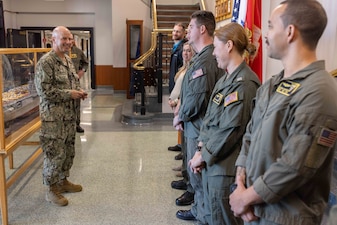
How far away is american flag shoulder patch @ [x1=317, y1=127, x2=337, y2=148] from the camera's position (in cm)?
111

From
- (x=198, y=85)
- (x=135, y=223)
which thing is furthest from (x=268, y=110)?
(x=135, y=223)

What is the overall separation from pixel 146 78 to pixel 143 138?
1815 mm

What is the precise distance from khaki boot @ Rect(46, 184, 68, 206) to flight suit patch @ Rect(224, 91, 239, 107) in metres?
2.02

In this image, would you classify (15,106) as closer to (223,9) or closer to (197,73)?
(197,73)

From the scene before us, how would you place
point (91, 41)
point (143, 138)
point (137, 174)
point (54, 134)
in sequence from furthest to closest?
point (91, 41) → point (143, 138) → point (137, 174) → point (54, 134)

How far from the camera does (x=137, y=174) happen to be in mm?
Result: 3789

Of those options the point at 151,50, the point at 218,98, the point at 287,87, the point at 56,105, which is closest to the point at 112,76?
the point at 151,50

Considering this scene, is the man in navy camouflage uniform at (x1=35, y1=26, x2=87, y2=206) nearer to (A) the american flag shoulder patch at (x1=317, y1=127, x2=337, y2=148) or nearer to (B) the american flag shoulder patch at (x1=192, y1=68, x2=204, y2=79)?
(B) the american flag shoulder patch at (x1=192, y1=68, x2=204, y2=79)

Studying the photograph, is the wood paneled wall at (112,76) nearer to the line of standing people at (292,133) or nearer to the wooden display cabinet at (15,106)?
the wooden display cabinet at (15,106)

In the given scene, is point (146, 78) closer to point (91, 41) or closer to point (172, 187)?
point (172, 187)

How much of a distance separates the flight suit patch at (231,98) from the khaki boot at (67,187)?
2.16 meters

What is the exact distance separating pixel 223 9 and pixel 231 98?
469 cm

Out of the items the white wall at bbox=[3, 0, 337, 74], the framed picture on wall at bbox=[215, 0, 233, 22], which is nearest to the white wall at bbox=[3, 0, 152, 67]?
the white wall at bbox=[3, 0, 337, 74]

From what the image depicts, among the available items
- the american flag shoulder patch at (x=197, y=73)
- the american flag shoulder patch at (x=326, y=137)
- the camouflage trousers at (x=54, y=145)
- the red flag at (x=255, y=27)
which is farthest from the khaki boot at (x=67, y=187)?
the american flag shoulder patch at (x=326, y=137)
